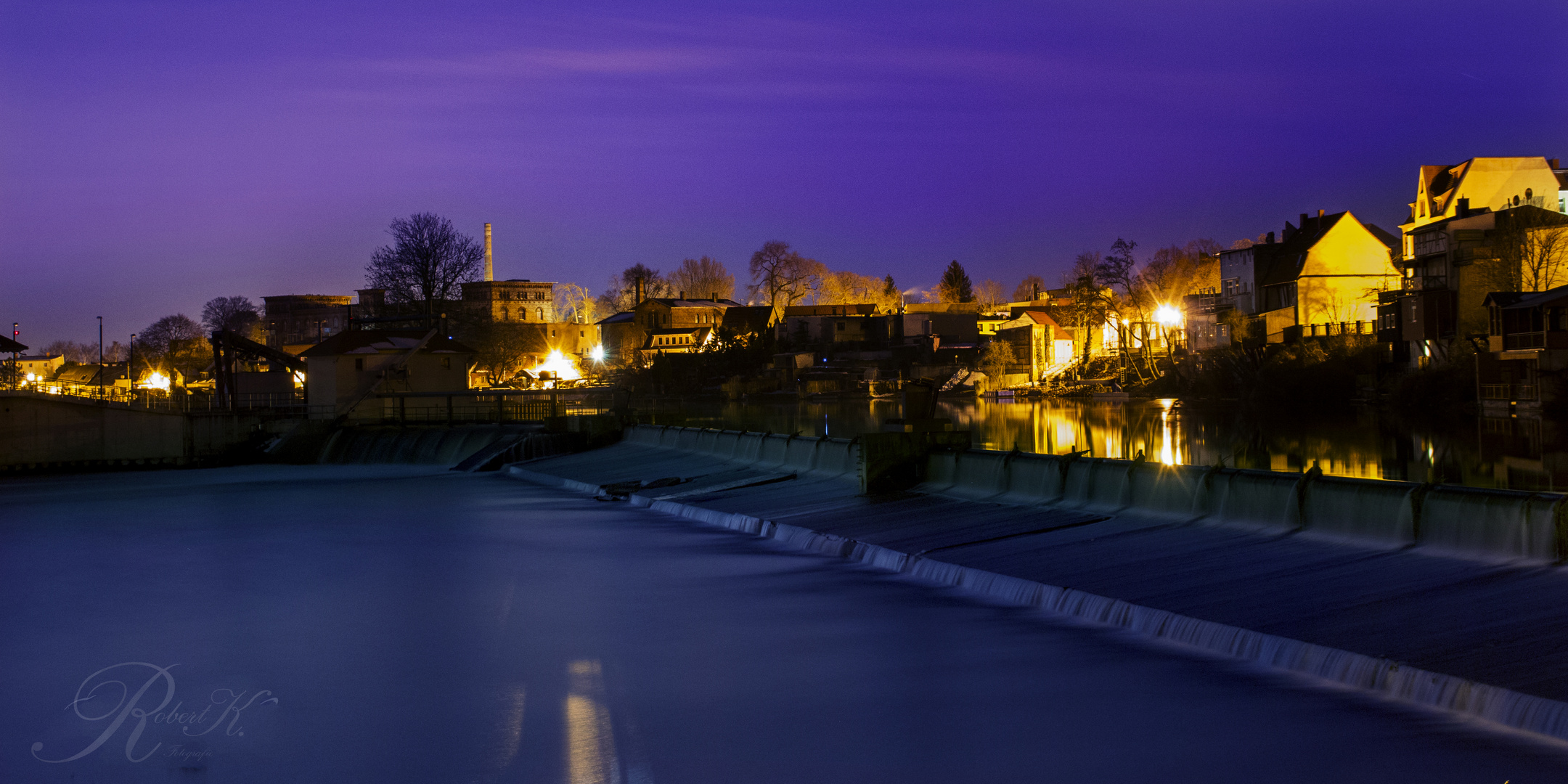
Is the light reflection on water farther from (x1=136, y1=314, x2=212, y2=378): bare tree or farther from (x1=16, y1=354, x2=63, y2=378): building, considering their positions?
(x1=16, y1=354, x2=63, y2=378): building

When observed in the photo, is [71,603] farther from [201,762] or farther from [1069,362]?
[1069,362]

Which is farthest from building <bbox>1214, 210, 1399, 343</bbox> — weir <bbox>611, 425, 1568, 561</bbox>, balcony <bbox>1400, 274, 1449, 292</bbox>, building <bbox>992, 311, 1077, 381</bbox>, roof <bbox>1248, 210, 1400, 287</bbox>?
weir <bbox>611, 425, 1568, 561</bbox>

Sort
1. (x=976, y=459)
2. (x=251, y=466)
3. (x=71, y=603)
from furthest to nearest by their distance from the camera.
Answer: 1. (x=251, y=466)
2. (x=976, y=459)
3. (x=71, y=603)

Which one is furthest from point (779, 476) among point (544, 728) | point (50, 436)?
point (50, 436)

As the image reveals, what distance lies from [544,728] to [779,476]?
17.3m

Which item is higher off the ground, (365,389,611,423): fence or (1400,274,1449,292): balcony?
(1400,274,1449,292): balcony

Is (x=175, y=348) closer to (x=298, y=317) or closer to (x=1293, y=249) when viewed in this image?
(x=298, y=317)

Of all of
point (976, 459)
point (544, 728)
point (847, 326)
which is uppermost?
point (847, 326)

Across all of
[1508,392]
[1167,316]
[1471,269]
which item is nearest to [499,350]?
[1167,316]

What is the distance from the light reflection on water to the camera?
85.1 ft

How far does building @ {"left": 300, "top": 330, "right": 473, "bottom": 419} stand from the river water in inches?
494

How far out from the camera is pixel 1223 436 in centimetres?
4028

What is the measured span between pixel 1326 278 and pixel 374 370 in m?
55.1

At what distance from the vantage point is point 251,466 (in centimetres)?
4644
